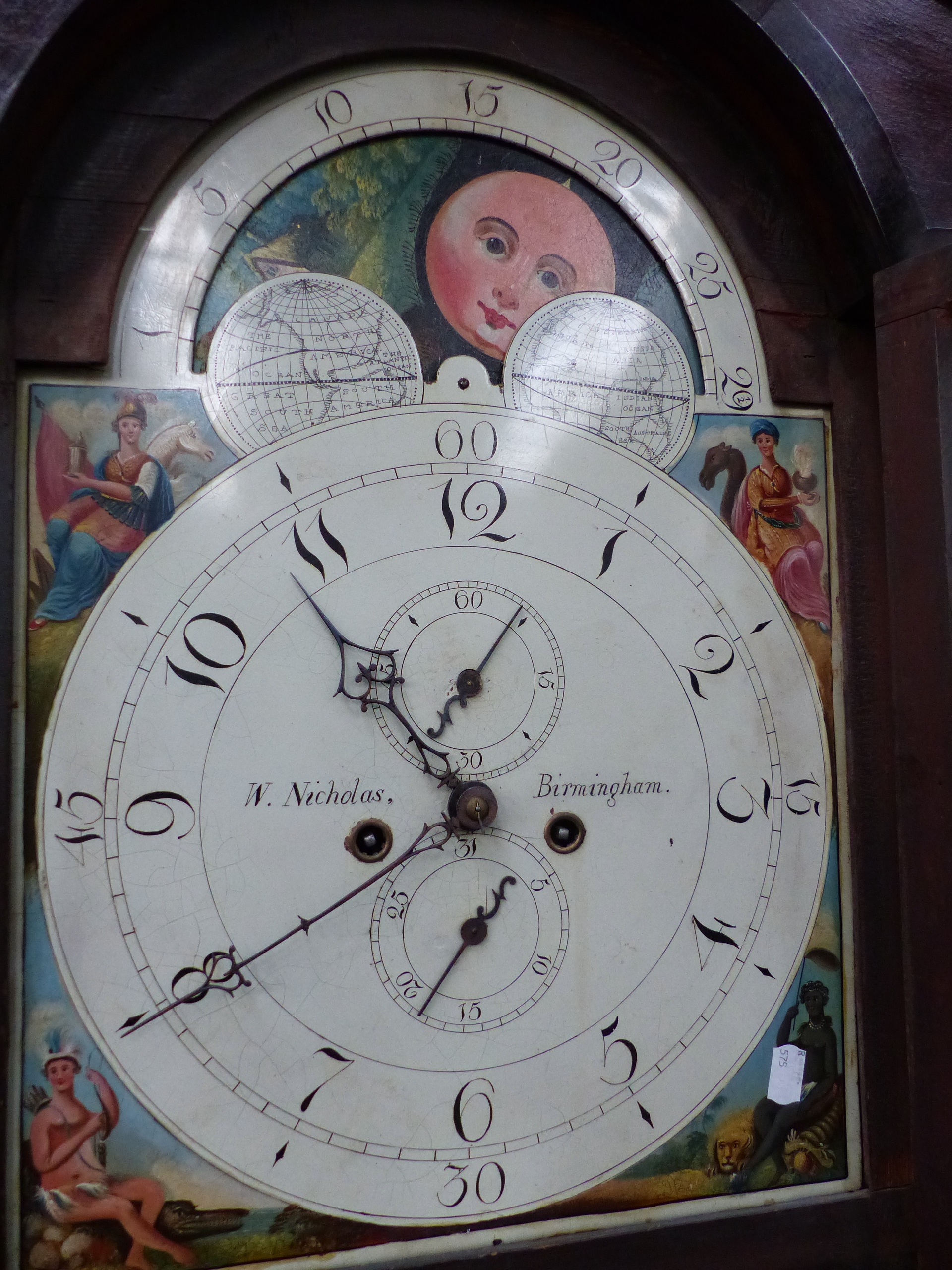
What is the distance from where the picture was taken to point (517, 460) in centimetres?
158

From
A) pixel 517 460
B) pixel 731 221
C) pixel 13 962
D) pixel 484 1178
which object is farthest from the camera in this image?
pixel 731 221

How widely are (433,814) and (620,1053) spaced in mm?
456

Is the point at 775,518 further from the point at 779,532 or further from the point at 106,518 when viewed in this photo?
the point at 106,518

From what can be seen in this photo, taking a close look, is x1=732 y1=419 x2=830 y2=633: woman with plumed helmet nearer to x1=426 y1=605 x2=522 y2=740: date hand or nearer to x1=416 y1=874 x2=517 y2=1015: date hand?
x1=426 y1=605 x2=522 y2=740: date hand

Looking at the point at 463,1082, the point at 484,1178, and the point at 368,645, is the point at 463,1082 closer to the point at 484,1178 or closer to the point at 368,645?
the point at 484,1178

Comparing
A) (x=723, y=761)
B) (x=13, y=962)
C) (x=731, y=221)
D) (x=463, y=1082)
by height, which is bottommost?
(x=463, y=1082)

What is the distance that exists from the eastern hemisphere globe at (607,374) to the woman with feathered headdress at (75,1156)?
3.62ft

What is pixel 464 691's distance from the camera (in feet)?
5.01

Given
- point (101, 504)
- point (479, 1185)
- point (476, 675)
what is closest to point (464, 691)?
point (476, 675)

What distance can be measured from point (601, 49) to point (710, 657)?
99cm

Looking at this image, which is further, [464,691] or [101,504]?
[464,691]

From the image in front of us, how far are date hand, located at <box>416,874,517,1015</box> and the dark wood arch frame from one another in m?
0.38

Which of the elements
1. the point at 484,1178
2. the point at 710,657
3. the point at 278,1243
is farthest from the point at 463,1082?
the point at 710,657

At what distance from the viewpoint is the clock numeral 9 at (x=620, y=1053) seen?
1.53m
